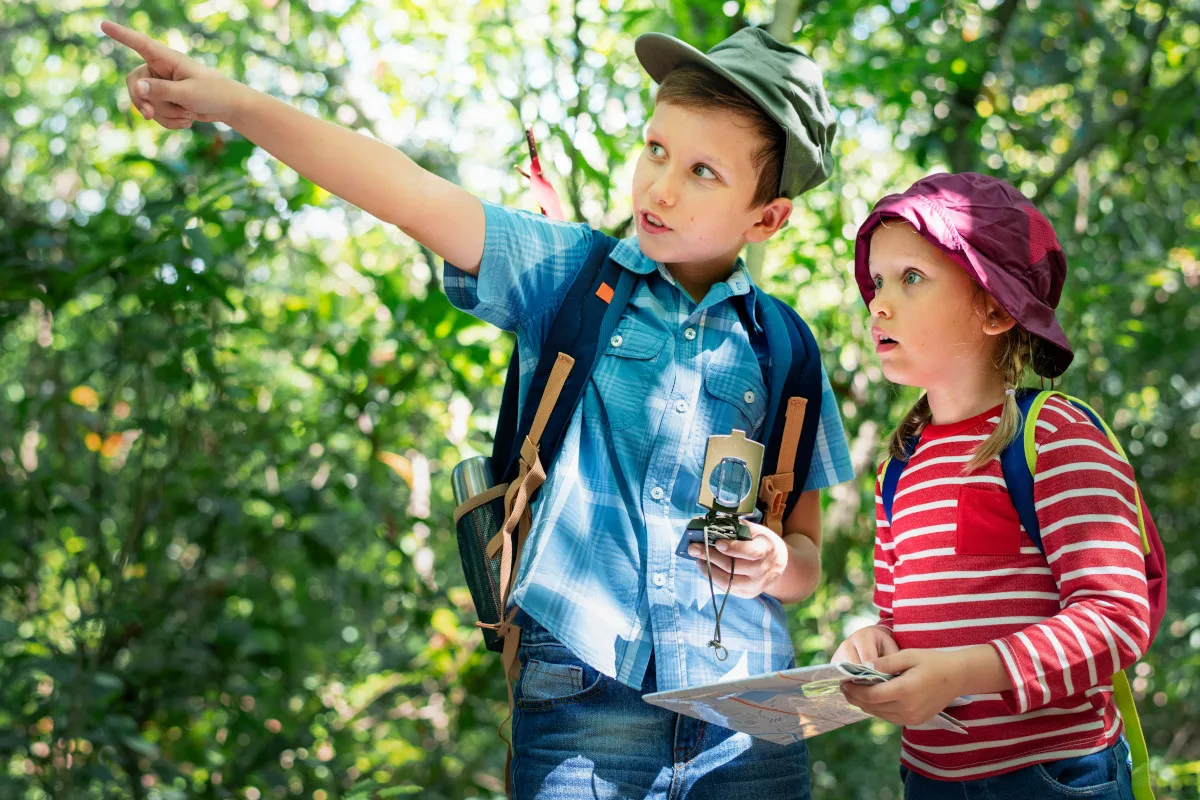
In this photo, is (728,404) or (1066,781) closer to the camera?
(1066,781)

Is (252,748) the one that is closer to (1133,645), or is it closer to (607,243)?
(607,243)

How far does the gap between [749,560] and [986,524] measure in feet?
1.06

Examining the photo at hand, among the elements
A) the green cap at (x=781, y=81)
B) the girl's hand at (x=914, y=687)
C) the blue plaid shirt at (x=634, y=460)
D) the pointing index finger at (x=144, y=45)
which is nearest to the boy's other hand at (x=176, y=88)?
the pointing index finger at (x=144, y=45)

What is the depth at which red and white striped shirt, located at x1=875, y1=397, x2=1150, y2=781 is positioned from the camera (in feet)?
4.18

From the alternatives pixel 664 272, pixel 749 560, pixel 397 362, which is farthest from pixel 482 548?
pixel 397 362

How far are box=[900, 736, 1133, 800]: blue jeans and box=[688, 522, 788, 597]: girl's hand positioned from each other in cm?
38

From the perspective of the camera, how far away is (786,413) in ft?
5.50

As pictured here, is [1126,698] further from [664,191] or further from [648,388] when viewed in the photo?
[664,191]

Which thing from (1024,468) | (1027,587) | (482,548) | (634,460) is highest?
(1024,468)

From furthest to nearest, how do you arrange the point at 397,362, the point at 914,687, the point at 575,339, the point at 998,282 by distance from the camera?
the point at 397,362, the point at 575,339, the point at 998,282, the point at 914,687

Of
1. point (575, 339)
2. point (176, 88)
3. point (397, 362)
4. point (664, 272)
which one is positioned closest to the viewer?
point (176, 88)

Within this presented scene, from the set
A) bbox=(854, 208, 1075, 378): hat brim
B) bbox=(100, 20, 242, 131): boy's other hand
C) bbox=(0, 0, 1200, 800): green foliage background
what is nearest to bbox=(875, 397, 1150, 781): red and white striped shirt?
bbox=(854, 208, 1075, 378): hat brim

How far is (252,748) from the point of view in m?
3.05

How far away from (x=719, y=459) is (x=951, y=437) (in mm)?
344
